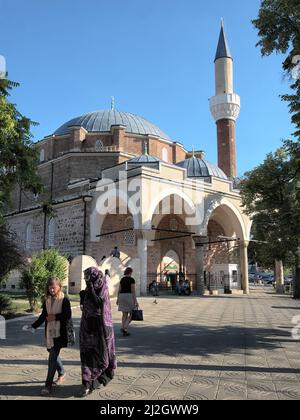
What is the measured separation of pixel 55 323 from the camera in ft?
15.7

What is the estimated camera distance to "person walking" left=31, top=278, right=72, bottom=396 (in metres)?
4.66

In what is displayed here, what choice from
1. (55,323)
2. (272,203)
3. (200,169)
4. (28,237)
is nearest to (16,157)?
(55,323)

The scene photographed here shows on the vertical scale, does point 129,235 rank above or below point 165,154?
below

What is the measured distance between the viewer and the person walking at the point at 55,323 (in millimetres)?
4664

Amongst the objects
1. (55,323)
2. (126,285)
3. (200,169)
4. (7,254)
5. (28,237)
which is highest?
(200,169)

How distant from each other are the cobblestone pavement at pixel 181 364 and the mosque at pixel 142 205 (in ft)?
32.1

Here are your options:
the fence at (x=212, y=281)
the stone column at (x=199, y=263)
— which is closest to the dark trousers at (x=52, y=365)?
the stone column at (x=199, y=263)

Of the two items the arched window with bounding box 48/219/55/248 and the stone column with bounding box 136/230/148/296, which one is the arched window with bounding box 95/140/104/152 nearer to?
the arched window with bounding box 48/219/55/248

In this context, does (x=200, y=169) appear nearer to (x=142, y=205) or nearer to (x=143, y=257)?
(x=142, y=205)

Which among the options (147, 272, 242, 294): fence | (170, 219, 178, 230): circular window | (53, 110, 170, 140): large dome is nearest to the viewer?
(147, 272, 242, 294): fence

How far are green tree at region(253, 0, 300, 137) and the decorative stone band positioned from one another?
90.2 feet

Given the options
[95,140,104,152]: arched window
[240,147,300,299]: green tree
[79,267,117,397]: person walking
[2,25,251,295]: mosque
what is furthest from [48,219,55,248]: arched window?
[79,267,117,397]: person walking

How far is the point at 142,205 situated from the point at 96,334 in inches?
636

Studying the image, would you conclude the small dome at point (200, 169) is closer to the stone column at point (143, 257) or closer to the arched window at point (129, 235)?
the arched window at point (129, 235)
